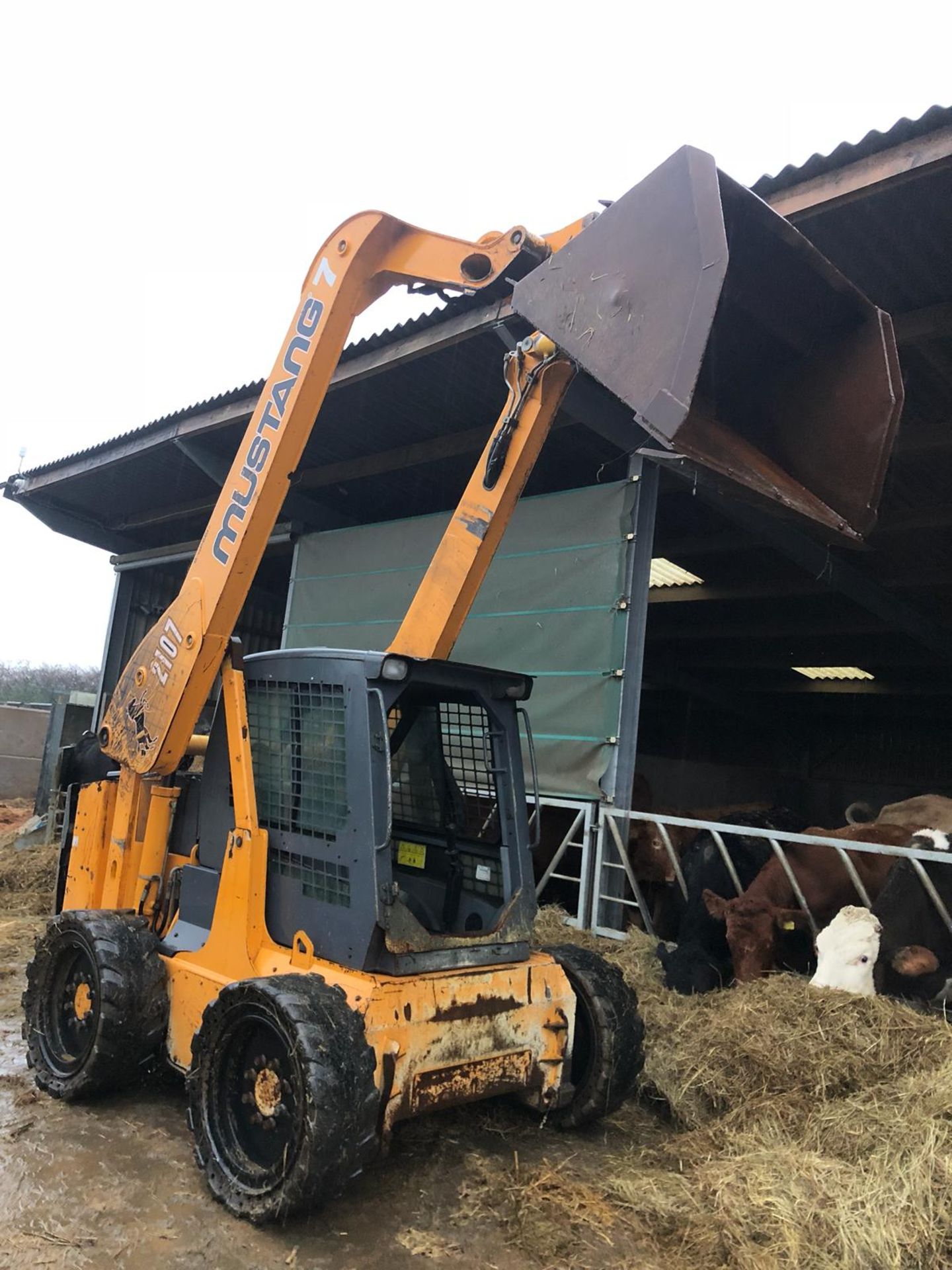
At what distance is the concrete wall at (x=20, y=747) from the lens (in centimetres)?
1509

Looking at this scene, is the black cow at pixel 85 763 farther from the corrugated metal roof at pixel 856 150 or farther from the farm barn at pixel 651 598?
the corrugated metal roof at pixel 856 150

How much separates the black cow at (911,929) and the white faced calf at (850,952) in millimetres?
134

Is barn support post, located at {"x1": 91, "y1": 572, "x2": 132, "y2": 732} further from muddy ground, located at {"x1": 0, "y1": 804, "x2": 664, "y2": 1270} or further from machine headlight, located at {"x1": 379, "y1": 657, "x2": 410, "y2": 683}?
machine headlight, located at {"x1": 379, "y1": 657, "x2": 410, "y2": 683}

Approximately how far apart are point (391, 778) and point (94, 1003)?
1.55 m

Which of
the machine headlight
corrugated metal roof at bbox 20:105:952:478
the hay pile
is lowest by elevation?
the hay pile

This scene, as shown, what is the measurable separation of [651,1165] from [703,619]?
11178 millimetres

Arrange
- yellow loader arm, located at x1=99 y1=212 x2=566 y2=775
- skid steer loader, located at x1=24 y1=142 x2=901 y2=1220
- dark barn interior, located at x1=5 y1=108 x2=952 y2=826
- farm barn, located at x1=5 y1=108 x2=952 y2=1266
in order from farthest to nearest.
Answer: dark barn interior, located at x1=5 y1=108 x2=952 y2=826 → yellow loader arm, located at x1=99 y1=212 x2=566 y2=775 → farm barn, located at x1=5 y1=108 x2=952 y2=1266 → skid steer loader, located at x1=24 y1=142 x2=901 y2=1220

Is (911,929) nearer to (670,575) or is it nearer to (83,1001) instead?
(83,1001)

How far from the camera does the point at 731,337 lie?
3.40 m

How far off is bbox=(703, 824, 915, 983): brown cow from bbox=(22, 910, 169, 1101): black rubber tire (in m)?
3.16

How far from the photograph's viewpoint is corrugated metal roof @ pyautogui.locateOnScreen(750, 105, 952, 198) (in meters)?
4.41

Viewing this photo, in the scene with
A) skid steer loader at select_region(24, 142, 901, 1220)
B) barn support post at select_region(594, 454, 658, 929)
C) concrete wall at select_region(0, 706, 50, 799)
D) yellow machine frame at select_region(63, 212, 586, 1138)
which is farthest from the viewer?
concrete wall at select_region(0, 706, 50, 799)

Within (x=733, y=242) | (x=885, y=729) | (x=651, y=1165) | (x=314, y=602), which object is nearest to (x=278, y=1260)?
(x=651, y=1165)

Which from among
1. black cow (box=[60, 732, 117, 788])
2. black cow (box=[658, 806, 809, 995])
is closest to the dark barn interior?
black cow (box=[658, 806, 809, 995])
